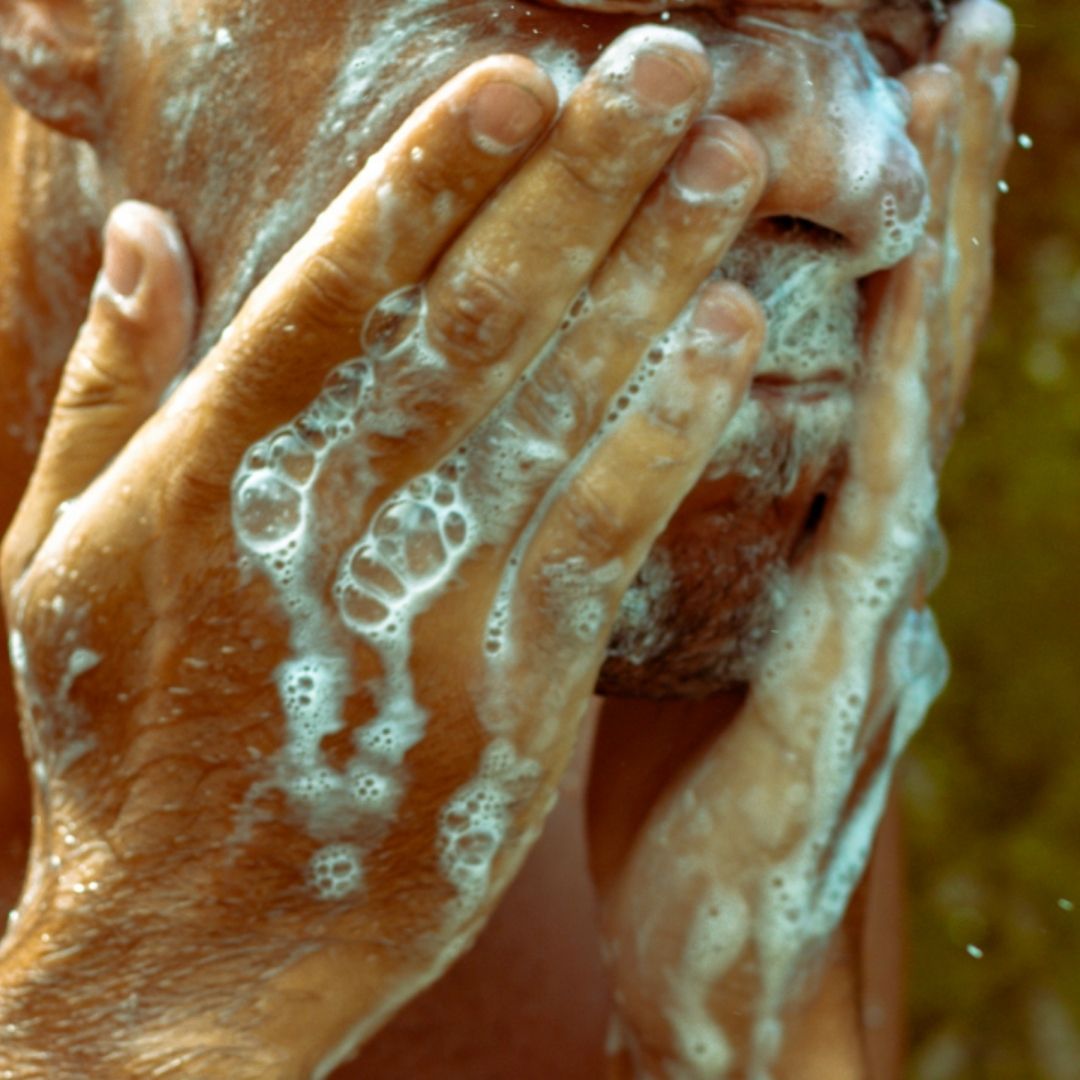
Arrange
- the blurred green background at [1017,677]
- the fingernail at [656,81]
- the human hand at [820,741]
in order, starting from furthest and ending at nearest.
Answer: the blurred green background at [1017,677], the human hand at [820,741], the fingernail at [656,81]

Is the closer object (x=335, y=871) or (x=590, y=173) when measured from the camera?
(x=590, y=173)

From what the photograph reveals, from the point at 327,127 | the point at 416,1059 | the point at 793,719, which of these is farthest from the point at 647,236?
the point at 416,1059

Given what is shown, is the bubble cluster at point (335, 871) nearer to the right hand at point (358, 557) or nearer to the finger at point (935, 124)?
the right hand at point (358, 557)

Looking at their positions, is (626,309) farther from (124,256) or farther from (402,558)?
(124,256)

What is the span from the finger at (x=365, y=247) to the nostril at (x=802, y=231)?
0.15 meters

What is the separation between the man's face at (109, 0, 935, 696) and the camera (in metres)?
0.87

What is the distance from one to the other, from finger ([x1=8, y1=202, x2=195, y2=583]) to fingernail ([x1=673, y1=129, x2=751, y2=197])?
287 millimetres

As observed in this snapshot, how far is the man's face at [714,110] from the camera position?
869 millimetres

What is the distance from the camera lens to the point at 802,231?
92 cm

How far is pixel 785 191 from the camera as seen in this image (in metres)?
0.88

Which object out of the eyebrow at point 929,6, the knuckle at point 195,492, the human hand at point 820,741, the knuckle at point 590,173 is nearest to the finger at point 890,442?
the human hand at point 820,741

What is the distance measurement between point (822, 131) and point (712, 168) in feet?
0.26

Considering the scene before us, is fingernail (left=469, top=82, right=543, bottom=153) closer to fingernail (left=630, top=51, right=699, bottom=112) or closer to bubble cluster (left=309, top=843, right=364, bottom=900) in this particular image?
fingernail (left=630, top=51, right=699, bottom=112)

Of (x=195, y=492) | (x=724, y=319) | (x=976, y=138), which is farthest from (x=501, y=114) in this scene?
(x=976, y=138)
